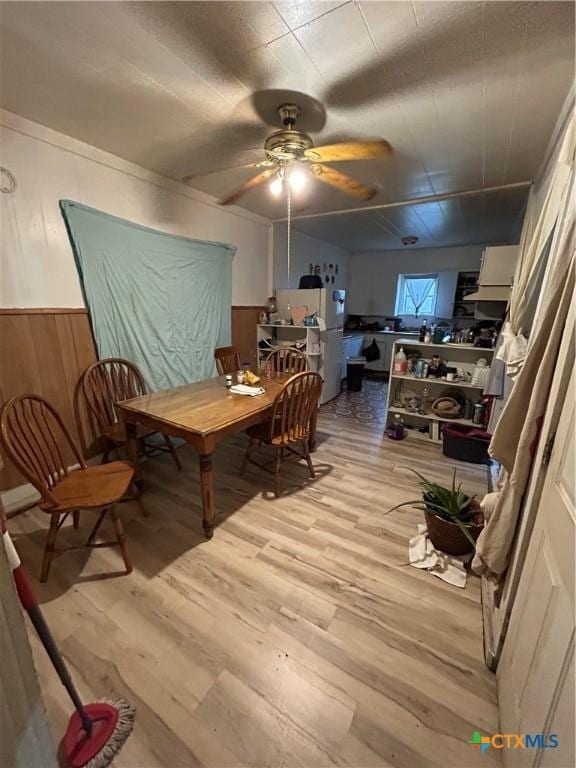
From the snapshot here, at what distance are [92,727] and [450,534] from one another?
67.9 inches

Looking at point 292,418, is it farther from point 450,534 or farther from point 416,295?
point 416,295

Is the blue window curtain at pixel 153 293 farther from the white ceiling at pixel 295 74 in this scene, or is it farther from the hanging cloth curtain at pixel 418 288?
the hanging cloth curtain at pixel 418 288

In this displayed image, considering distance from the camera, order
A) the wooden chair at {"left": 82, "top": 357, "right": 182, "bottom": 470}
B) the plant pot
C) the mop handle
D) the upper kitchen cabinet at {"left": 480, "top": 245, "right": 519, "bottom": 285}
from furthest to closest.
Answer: the upper kitchen cabinet at {"left": 480, "top": 245, "right": 519, "bottom": 285}, the wooden chair at {"left": 82, "top": 357, "right": 182, "bottom": 470}, the plant pot, the mop handle

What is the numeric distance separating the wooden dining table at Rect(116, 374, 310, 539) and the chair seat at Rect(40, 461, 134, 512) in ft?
0.95

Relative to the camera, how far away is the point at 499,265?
9.25 feet

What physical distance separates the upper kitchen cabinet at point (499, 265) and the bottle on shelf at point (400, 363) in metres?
1.00

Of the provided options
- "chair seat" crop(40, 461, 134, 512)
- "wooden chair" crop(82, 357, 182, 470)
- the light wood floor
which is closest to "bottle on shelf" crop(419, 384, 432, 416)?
the light wood floor

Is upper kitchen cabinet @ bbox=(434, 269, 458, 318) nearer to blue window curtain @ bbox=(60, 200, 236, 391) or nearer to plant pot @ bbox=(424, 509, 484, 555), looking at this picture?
blue window curtain @ bbox=(60, 200, 236, 391)

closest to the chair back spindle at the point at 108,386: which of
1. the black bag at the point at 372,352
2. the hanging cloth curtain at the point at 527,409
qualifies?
the hanging cloth curtain at the point at 527,409

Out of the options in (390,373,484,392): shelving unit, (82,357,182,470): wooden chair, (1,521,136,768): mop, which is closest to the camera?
(1,521,136,768): mop

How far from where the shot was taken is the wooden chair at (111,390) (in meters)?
2.35

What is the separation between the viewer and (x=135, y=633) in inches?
53.5

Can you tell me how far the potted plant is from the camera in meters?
1.70

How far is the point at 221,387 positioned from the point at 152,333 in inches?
35.4
